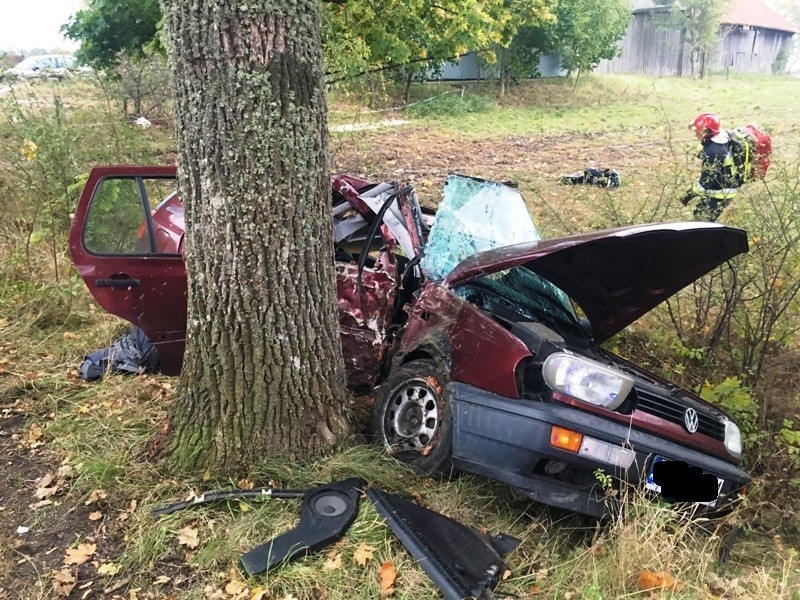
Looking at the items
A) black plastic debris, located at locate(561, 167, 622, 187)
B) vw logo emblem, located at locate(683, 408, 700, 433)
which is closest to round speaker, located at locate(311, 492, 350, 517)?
vw logo emblem, located at locate(683, 408, 700, 433)

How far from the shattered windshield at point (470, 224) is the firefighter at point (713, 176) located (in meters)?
1.72

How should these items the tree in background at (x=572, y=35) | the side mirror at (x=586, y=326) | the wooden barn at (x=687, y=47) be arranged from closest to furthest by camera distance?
the side mirror at (x=586, y=326) < the tree in background at (x=572, y=35) < the wooden barn at (x=687, y=47)

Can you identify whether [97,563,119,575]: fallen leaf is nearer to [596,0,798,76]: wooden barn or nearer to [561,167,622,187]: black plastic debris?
[561,167,622,187]: black plastic debris

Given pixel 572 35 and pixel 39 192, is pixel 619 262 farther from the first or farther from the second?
pixel 572 35

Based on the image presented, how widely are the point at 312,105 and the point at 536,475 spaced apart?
196cm

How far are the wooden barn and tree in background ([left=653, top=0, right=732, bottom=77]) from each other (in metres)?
0.41

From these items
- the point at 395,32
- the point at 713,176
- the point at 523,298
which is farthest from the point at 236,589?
the point at 395,32

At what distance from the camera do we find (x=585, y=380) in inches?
112

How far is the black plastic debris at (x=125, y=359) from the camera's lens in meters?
4.16

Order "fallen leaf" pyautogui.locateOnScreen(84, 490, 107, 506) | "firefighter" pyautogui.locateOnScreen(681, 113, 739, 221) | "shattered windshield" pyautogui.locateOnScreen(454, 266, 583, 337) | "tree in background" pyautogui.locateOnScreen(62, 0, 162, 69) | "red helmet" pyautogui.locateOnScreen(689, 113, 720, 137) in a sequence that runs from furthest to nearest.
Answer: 1. "tree in background" pyautogui.locateOnScreen(62, 0, 162, 69)
2. "red helmet" pyautogui.locateOnScreen(689, 113, 720, 137)
3. "firefighter" pyautogui.locateOnScreen(681, 113, 739, 221)
4. "shattered windshield" pyautogui.locateOnScreen(454, 266, 583, 337)
5. "fallen leaf" pyautogui.locateOnScreen(84, 490, 107, 506)

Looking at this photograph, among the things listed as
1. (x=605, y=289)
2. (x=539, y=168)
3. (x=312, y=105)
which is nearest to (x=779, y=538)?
(x=605, y=289)

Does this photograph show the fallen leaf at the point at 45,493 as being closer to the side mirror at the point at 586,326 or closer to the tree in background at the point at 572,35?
the side mirror at the point at 586,326

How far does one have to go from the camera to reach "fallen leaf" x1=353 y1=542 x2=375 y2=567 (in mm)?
2555

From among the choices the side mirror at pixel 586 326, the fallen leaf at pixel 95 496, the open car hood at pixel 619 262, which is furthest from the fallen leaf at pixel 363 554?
the side mirror at pixel 586 326
